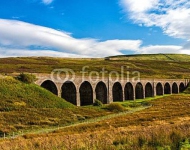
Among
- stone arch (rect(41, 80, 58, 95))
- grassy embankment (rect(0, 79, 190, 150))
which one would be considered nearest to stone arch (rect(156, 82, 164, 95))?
grassy embankment (rect(0, 79, 190, 150))

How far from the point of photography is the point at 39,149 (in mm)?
11031

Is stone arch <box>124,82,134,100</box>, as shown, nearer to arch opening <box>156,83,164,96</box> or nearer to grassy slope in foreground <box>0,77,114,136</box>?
arch opening <box>156,83,164,96</box>

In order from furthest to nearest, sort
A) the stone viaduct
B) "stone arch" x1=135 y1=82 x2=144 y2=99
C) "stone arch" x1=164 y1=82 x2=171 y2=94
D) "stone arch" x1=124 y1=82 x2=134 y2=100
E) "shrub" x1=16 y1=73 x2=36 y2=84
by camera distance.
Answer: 1. "stone arch" x1=164 y1=82 x2=171 y2=94
2. "stone arch" x1=135 y1=82 x2=144 y2=99
3. "stone arch" x1=124 y1=82 x2=134 y2=100
4. the stone viaduct
5. "shrub" x1=16 y1=73 x2=36 y2=84

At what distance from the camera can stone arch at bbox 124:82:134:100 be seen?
78.1 metres

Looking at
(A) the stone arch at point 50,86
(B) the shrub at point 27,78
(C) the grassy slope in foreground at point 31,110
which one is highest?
(B) the shrub at point 27,78

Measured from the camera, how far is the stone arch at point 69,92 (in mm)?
55625

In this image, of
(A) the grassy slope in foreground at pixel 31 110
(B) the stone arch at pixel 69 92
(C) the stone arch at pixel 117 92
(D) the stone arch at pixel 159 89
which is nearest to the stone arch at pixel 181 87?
(D) the stone arch at pixel 159 89

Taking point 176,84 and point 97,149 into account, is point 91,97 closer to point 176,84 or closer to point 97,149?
point 97,149

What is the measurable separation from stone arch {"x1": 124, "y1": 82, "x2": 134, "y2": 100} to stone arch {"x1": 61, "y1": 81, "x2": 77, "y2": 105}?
26225 mm

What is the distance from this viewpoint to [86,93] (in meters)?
60.5

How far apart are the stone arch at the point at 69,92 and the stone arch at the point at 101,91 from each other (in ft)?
32.7

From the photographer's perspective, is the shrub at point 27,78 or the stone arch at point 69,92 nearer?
the shrub at point 27,78

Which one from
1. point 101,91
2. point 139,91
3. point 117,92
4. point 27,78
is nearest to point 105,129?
point 27,78

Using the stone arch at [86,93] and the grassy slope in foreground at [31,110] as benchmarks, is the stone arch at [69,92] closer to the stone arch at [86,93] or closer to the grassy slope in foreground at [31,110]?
the stone arch at [86,93]
